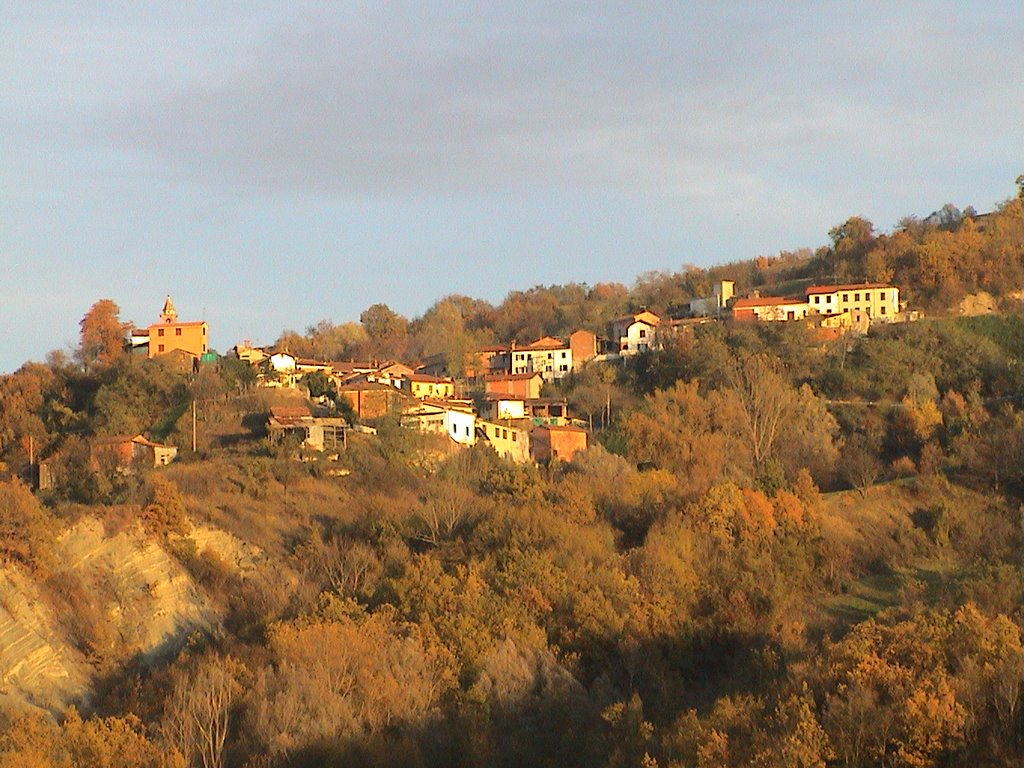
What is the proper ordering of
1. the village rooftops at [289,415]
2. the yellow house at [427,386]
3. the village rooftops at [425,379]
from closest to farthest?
the village rooftops at [289,415], the yellow house at [427,386], the village rooftops at [425,379]

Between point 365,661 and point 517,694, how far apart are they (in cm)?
300

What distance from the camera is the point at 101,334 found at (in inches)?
2260

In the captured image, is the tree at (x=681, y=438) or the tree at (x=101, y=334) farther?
the tree at (x=101, y=334)

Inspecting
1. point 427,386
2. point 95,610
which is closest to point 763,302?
point 427,386

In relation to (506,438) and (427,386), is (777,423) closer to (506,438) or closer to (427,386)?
(506,438)

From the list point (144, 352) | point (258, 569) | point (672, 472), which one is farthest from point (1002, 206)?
point (258, 569)

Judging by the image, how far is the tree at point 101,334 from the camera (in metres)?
56.7

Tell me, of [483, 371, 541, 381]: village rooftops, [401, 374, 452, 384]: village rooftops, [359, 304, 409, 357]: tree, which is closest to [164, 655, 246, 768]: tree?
[401, 374, 452, 384]: village rooftops

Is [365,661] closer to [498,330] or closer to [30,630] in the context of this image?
[30,630]

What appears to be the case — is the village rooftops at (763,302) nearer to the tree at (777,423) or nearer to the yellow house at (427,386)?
the tree at (777,423)

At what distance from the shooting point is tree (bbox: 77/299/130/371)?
56688mm

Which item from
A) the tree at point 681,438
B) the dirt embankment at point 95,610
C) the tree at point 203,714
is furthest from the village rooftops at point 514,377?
the tree at point 203,714

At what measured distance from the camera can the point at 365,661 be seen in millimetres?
28203

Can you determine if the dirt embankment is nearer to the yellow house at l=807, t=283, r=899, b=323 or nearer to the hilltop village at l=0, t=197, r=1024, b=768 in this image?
the hilltop village at l=0, t=197, r=1024, b=768
